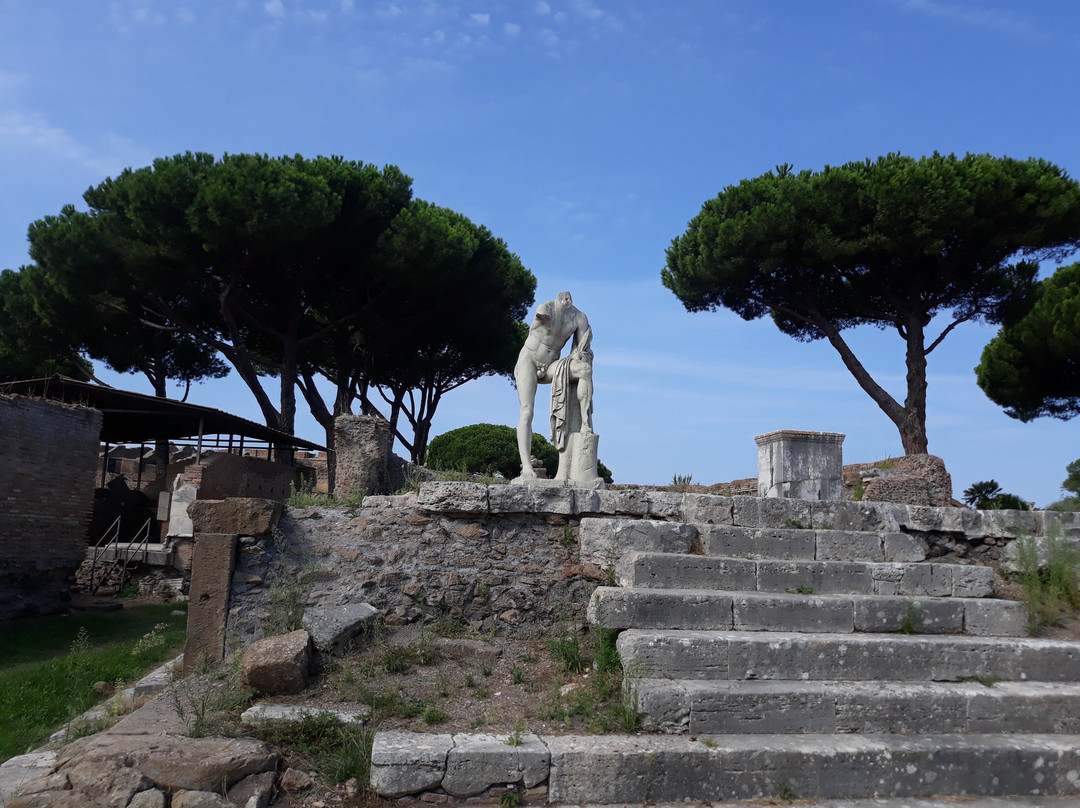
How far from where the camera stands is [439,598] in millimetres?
5520

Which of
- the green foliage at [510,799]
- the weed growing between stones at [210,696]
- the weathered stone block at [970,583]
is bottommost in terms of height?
the green foliage at [510,799]

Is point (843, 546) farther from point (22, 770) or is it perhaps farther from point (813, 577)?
point (22, 770)

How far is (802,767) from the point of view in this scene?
3832 mm

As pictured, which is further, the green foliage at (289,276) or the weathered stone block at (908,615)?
the green foliage at (289,276)

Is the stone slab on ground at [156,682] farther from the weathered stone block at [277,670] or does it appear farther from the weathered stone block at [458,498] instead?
the weathered stone block at [458,498]

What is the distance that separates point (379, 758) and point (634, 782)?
1227mm

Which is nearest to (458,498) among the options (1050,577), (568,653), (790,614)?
(568,653)

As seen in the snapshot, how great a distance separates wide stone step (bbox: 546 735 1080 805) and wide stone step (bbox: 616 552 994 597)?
48.0 inches

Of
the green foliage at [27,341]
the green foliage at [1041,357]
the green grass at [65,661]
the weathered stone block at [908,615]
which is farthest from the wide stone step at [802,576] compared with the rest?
the green foliage at [27,341]

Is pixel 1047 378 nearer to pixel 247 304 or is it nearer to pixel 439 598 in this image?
pixel 439 598

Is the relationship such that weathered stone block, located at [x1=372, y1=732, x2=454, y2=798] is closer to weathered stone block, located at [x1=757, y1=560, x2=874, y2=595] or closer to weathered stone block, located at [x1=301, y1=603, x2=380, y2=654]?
weathered stone block, located at [x1=301, y1=603, x2=380, y2=654]

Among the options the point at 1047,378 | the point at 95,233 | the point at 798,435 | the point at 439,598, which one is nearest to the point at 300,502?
the point at 439,598

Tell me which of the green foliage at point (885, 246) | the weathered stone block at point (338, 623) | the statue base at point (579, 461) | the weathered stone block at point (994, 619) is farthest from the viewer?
the green foliage at point (885, 246)

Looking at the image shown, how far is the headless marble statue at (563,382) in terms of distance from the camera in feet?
21.5
